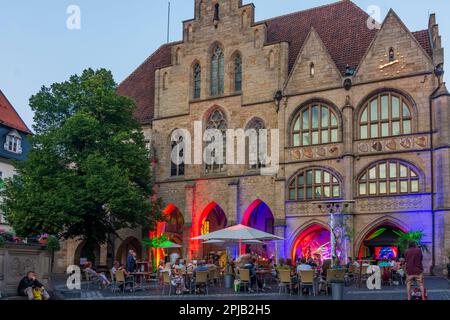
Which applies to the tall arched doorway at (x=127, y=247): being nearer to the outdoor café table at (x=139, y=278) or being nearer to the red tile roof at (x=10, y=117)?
the red tile roof at (x=10, y=117)

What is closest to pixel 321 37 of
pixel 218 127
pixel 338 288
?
pixel 218 127

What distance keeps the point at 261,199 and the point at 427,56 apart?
37.5 feet

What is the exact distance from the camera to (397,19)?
33.0 m

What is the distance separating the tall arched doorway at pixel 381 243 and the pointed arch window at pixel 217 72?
12508 millimetres

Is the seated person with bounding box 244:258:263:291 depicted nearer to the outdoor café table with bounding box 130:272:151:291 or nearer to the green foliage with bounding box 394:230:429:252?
the outdoor café table with bounding box 130:272:151:291

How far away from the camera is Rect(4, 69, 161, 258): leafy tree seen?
3128 cm

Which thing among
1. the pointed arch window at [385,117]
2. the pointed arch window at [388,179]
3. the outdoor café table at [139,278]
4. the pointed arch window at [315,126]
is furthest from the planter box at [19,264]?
the pointed arch window at [385,117]

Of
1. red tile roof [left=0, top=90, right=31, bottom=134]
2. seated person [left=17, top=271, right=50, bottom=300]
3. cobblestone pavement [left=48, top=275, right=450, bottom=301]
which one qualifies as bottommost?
cobblestone pavement [left=48, top=275, right=450, bottom=301]

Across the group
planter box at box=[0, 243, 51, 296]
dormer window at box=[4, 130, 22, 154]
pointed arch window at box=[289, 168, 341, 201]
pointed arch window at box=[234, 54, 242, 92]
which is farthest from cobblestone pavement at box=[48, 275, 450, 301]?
dormer window at box=[4, 130, 22, 154]

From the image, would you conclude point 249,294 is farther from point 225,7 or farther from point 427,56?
point 225,7

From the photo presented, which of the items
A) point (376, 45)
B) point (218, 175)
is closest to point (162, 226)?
point (218, 175)

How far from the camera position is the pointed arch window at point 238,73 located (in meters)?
38.6

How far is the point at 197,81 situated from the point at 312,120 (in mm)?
8705

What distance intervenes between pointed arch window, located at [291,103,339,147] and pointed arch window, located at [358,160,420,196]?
8.60ft
